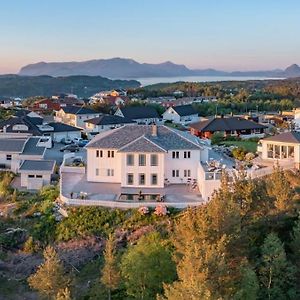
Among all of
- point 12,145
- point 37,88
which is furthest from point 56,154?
point 37,88

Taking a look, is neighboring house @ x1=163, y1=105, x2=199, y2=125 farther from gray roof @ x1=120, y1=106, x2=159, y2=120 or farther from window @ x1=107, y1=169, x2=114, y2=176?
window @ x1=107, y1=169, x2=114, y2=176

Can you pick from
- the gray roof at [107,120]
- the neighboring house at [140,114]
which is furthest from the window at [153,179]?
the neighboring house at [140,114]

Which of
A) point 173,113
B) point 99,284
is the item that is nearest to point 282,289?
point 99,284

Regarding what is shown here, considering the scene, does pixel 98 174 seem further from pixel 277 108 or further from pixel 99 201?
pixel 277 108

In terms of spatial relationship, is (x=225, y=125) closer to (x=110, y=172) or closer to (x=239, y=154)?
(x=239, y=154)

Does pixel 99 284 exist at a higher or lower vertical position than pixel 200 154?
lower
